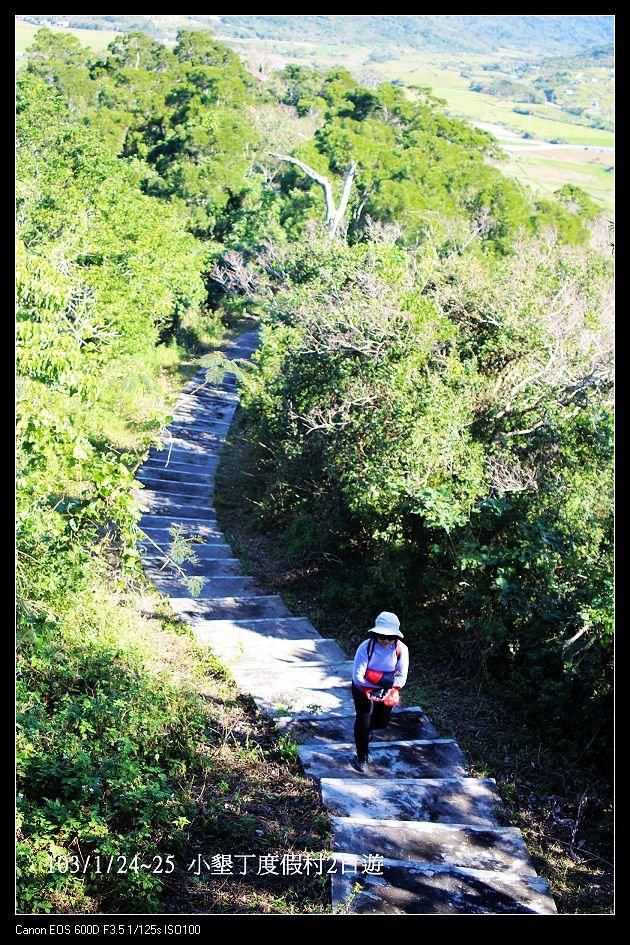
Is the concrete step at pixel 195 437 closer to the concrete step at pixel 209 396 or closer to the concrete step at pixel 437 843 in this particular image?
the concrete step at pixel 209 396

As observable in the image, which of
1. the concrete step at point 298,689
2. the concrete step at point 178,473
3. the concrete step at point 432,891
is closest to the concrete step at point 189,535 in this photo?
the concrete step at point 178,473

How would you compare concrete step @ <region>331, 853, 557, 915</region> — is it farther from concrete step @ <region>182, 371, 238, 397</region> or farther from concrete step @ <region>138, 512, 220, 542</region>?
concrete step @ <region>182, 371, 238, 397</region>

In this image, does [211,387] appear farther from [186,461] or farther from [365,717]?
[365,717]

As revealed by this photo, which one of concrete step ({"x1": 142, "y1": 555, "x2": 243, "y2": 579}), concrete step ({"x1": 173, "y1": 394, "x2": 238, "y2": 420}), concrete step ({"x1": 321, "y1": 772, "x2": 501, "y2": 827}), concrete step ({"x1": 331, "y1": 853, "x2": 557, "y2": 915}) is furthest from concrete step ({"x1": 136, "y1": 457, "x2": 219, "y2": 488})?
concrete step ({"x1": 331, "y1": 853, "x2": 557, "y2": 915})

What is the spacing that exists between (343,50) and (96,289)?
5.02 m

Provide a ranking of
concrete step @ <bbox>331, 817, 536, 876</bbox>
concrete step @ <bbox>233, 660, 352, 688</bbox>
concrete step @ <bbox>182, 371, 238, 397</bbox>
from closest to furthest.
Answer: concrete step @ <bbox>331, 817, 536, 876</bbox>
concrete step @ <bbox>233, 660, 352, 688</bbox>
concrete step @ <bbox>182, 371, 238, 397</bbox>

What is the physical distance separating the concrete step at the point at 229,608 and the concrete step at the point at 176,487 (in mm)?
3608

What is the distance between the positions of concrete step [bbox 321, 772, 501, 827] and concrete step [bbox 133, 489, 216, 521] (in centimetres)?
709

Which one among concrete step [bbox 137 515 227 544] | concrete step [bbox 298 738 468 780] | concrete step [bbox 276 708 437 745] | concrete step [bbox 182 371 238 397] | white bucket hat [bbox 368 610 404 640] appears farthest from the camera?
concrete step [bbox 182 371 238 397]

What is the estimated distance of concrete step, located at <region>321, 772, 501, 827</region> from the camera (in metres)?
5.10

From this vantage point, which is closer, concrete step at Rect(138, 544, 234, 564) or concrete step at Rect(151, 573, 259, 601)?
concrete step at Rect(151, 573, 259, 601)

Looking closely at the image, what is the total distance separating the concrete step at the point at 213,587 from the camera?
938 cm

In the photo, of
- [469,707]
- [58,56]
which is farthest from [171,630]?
[58,56]
